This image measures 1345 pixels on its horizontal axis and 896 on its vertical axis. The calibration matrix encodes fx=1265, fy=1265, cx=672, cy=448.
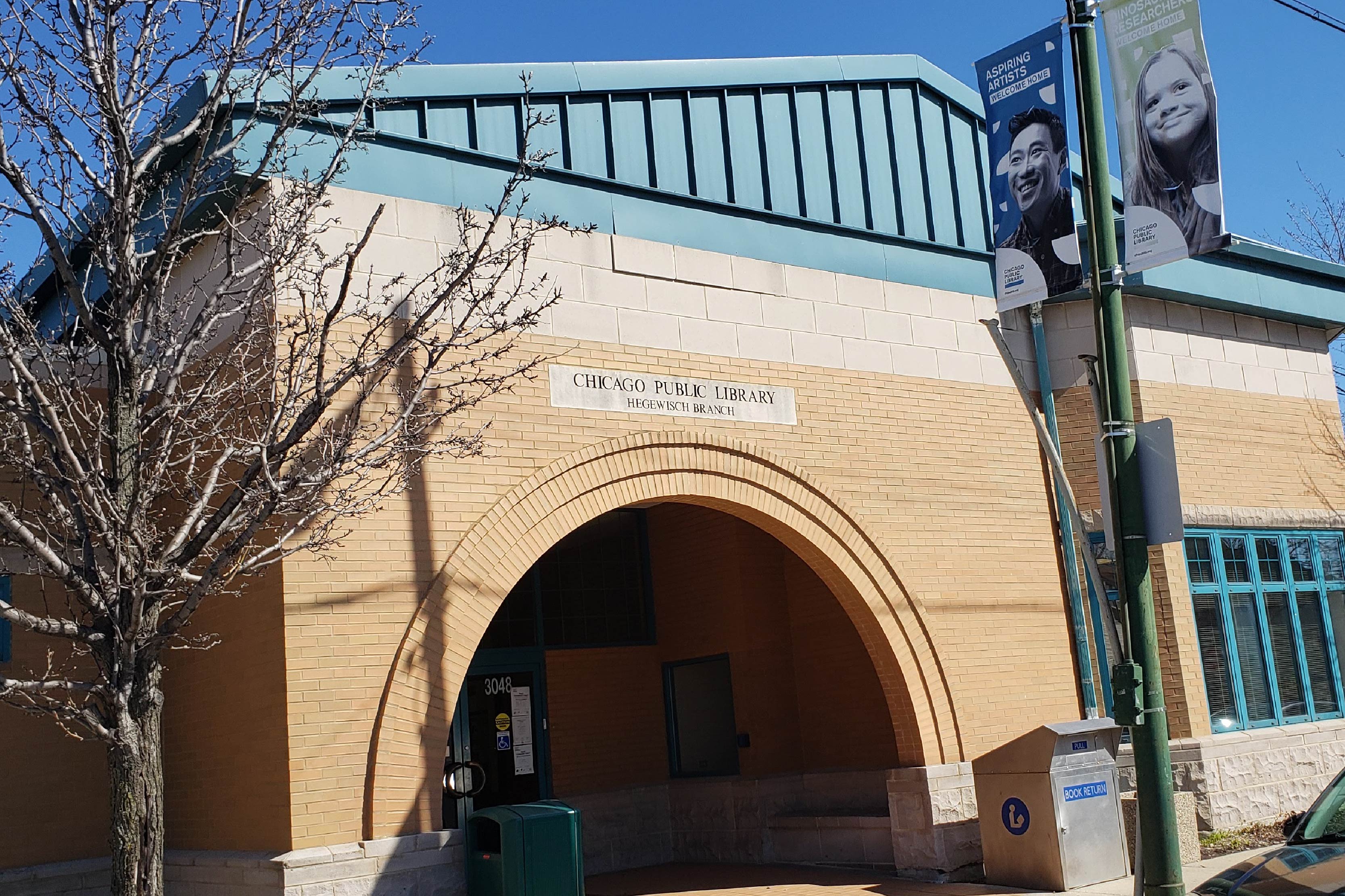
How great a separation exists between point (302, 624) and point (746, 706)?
6.57m

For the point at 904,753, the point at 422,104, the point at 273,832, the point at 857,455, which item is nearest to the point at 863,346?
the point at 857,455

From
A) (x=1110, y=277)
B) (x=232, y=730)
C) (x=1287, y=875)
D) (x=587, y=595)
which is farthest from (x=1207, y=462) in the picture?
(x=232, y=730)

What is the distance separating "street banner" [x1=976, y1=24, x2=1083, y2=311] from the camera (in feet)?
32.3

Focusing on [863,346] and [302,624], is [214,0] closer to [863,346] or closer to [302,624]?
[302,624]

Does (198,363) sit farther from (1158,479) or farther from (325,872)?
(1158,479)

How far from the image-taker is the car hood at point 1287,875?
5.93 meters

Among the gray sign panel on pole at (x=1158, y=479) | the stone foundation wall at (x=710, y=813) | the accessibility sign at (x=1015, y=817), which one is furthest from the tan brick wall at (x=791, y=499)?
the gray sign panel on pole at (x=1158, y=479)

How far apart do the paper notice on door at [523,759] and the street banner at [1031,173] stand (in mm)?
6959

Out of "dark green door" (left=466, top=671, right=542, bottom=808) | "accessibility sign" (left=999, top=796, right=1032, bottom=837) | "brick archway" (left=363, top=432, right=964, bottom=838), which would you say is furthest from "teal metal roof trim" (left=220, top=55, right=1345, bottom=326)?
"accessibility sign" (left=999, top=796, right=1032, bottom=837)

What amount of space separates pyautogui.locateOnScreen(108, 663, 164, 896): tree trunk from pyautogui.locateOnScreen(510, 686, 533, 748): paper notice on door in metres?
7.21

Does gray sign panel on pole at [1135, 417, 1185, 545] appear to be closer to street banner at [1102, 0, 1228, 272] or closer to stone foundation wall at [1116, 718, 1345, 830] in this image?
street banner at [1102, 0, 1228, 272]

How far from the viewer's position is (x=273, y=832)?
9.04 m

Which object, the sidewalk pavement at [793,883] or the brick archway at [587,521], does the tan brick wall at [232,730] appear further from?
the sidewalk pavement at [793,883]

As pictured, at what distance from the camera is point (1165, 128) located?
8336mm
